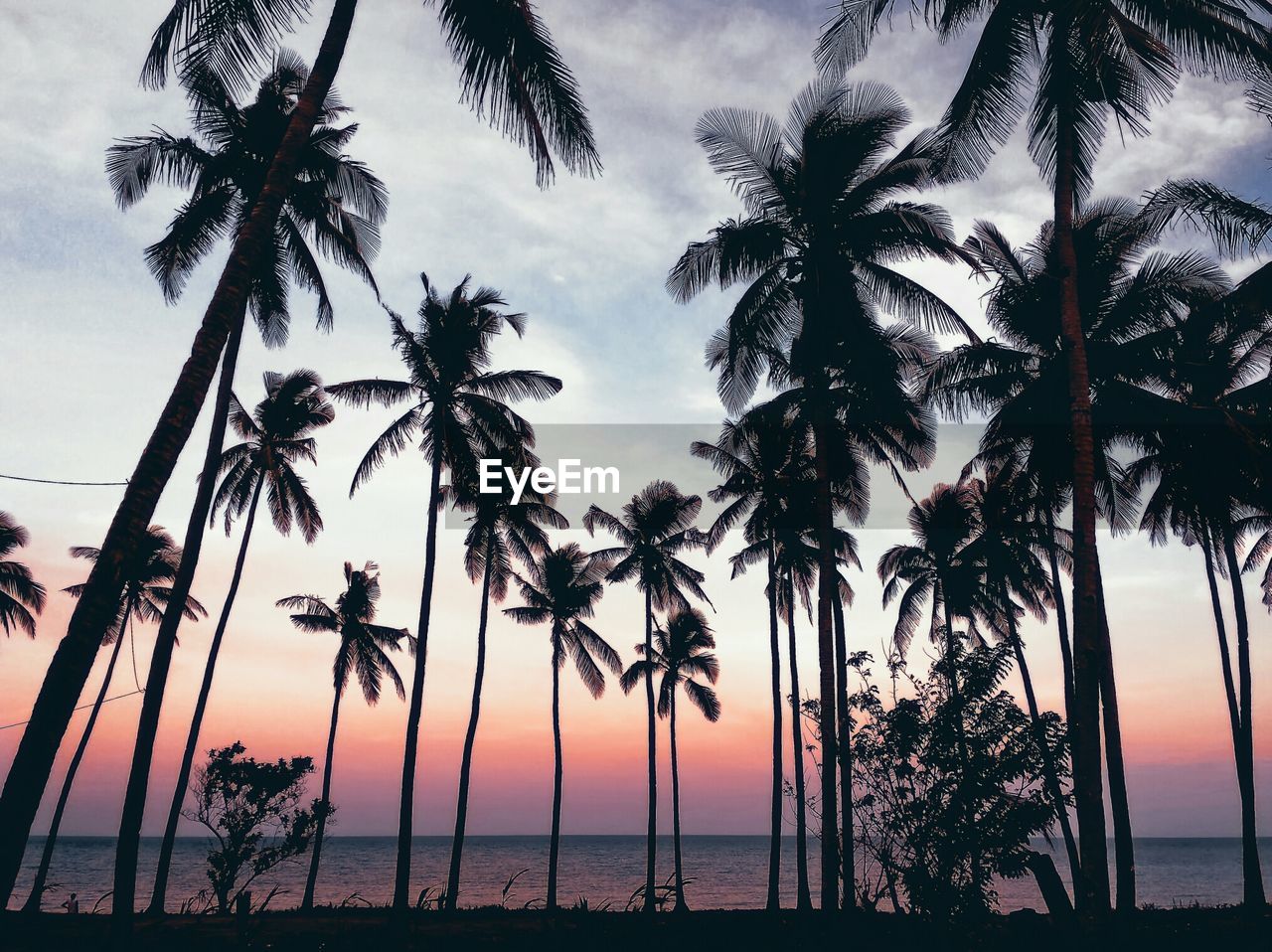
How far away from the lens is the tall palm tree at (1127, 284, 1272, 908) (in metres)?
15.7

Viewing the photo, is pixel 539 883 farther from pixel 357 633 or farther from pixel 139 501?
pixel 139 501

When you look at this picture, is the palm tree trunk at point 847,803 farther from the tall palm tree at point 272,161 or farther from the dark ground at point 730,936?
the tall palm tree at point 272,161

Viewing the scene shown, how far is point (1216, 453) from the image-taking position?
16.8m

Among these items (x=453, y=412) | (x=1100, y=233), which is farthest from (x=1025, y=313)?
(x=453, y=412)

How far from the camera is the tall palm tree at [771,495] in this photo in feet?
81.5

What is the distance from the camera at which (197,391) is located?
660cm

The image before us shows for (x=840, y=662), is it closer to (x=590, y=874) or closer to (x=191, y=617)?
(x=191, y=617)

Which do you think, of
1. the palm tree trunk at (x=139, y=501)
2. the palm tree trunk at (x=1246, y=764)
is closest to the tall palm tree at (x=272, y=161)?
the palm tree trunk at (x=139, y=501)

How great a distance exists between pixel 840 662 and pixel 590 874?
247 ft

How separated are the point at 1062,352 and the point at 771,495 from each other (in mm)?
10672

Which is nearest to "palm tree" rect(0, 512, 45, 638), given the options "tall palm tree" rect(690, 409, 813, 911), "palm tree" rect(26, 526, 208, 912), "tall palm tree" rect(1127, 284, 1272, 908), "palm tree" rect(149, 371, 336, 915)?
"palm tree" rect(26, 526, 208, 912)

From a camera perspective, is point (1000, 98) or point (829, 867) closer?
point (1000, 98)

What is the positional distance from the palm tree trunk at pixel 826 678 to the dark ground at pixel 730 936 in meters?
0.96

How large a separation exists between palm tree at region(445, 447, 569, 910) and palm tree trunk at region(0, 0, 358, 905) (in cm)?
1501
